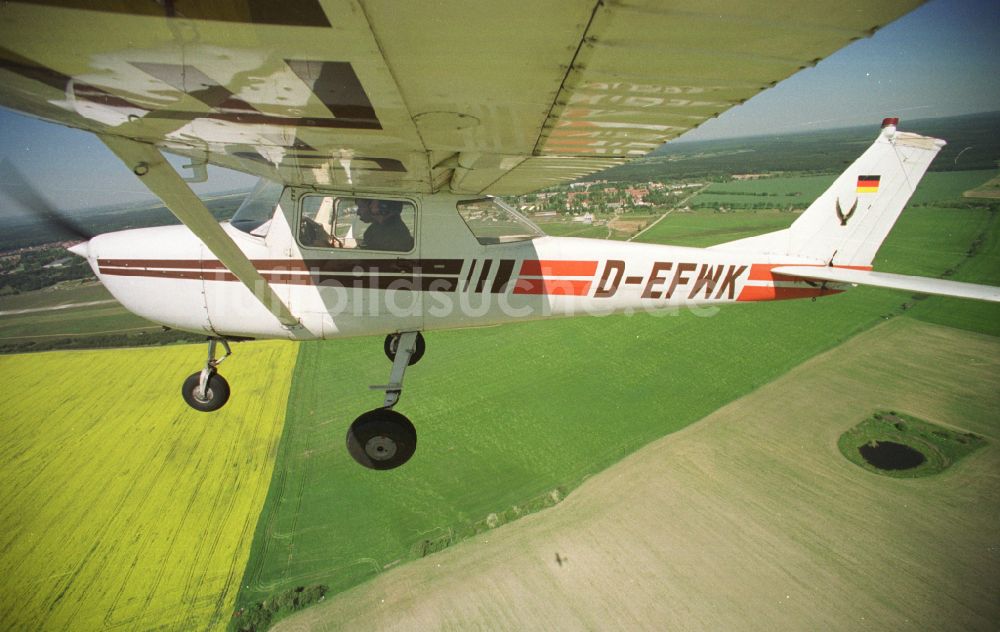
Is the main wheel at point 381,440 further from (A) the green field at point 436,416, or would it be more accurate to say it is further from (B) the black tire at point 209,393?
(A) the green field at point 436,416

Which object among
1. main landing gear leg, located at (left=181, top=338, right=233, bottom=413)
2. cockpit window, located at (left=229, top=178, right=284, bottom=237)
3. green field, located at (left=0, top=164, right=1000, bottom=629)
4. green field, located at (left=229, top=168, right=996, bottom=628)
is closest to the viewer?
cockpit window, located at (left=229, top=178, right=284, bottom=237)

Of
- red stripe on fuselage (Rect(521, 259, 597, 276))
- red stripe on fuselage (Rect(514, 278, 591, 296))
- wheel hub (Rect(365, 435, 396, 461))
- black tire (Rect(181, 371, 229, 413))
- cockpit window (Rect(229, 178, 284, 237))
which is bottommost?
black tire (Rect(181, 371, 229, 413))

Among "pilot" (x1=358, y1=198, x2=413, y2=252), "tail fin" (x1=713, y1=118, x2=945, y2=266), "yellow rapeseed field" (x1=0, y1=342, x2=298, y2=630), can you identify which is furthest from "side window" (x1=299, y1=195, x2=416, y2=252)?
"yellow rapeseed field" (x1=0, y1=342, x2=298, y2=630)

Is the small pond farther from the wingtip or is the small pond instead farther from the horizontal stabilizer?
the wingtip

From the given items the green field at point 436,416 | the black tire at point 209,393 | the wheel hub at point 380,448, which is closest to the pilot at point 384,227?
the wheel hub at point 380,448

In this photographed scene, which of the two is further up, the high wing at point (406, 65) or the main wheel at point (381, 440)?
the high wing at point (406, 65)

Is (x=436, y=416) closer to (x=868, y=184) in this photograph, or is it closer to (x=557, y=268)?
(x=557, y=268)
